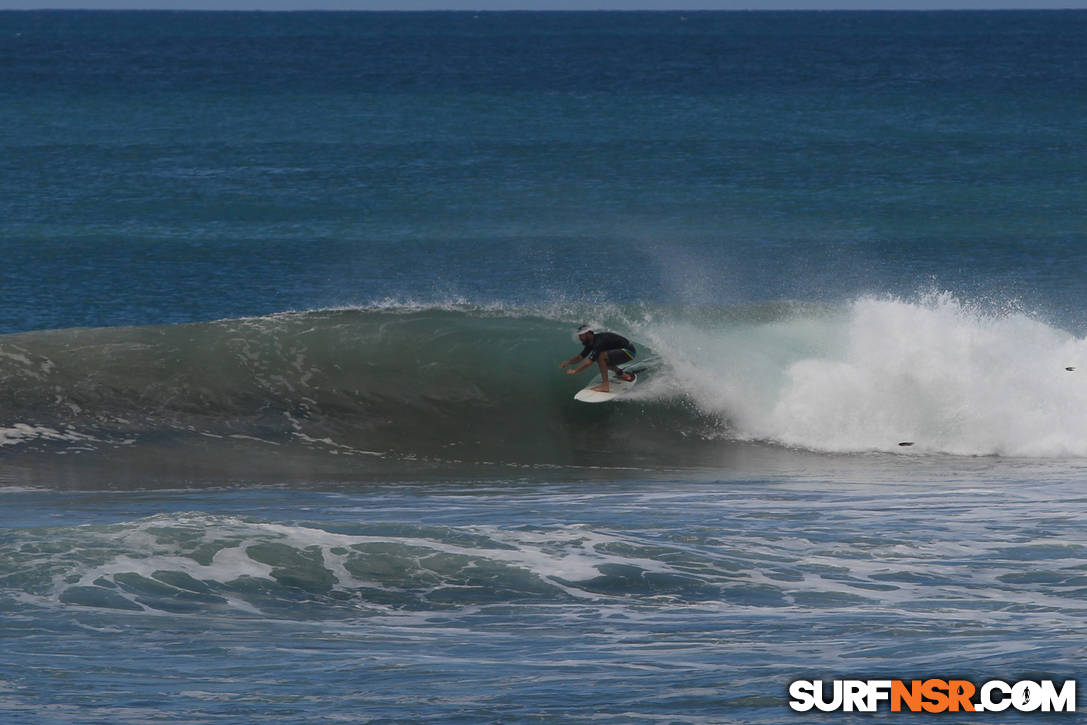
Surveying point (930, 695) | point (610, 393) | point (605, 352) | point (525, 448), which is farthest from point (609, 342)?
point (930, 695)

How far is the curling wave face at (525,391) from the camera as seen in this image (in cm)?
1739

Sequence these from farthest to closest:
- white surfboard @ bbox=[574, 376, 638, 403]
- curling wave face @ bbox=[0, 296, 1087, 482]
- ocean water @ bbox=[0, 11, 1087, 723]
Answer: white surfboard @ bbox=[574, 376, 638, 403] → curling wave face @ bbox=[0, 296, 1087, 482] → ocean water @ bbox=[0, 11, 1087, 723]

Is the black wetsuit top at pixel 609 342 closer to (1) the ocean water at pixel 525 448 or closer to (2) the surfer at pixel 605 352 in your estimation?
(2) the surfer at pixel 605 352

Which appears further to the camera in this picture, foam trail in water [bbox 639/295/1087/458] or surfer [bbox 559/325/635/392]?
surfer [bbox 559/325/635/392]

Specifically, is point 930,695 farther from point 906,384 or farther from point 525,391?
point 525,391

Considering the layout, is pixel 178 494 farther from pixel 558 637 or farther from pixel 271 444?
pixel 558 637

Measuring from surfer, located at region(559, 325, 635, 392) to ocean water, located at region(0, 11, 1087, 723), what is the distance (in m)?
0.38

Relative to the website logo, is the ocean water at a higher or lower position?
higher

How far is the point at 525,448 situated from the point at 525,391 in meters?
1.82

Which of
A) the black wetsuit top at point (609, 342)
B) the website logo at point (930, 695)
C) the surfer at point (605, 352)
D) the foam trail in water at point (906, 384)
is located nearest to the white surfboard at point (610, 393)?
the surfer at point (605, 352)

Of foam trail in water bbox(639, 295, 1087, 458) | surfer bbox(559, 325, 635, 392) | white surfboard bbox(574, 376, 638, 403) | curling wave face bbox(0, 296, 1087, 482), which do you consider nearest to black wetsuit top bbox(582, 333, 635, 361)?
surfer bbox(559, 325, 635, 392)

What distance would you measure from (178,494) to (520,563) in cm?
502

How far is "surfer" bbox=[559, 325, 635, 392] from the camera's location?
18234 mm

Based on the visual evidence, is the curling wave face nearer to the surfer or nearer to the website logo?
the surfer
